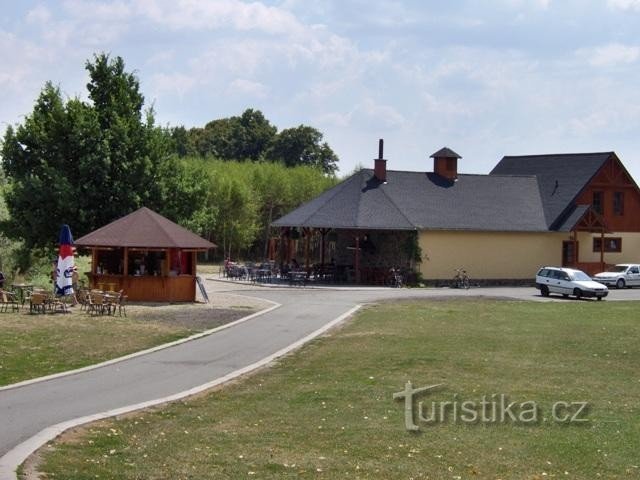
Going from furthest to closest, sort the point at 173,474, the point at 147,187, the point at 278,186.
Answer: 1. the point at 278,186
2. the point at 147,187
3. the point at 173,474

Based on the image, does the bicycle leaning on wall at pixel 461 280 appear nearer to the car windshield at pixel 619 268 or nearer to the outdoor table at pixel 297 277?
the outdoor table at pixel 297 277

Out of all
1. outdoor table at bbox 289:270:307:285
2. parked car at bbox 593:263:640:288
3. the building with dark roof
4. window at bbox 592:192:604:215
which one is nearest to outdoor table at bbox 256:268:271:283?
outdoor table at bbox 289:270:307:285

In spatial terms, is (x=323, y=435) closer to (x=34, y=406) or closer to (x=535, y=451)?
(x=535, y=451)

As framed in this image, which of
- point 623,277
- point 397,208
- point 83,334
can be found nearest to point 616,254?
point 623,277

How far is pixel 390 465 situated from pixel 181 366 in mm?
9210

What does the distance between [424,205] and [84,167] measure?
19.7 m

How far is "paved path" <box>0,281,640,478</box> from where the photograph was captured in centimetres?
1400

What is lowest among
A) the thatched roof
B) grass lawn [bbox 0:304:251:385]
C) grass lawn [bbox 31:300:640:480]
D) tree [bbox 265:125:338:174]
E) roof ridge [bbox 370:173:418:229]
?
grass lawn [bbox 31:300:640:480]

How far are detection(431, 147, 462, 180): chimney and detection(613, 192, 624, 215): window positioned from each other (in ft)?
33.7

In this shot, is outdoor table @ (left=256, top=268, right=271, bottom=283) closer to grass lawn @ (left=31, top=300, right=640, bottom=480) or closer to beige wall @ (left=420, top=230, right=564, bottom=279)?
beige wall @ (left=420, top=230, right=564, bottom=279)

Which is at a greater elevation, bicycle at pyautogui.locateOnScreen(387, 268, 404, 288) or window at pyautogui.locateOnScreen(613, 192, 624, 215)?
window at pyautogui.locateOnScreen(613, 192, 624, 215)

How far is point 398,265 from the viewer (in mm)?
52219

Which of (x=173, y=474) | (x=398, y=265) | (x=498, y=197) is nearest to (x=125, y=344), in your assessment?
(x=173, y=474)

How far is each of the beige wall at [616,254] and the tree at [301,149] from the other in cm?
5080
